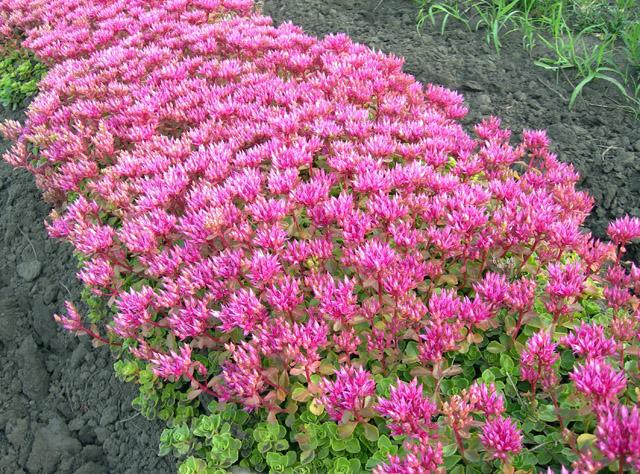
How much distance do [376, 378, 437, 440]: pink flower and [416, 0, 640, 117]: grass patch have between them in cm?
423

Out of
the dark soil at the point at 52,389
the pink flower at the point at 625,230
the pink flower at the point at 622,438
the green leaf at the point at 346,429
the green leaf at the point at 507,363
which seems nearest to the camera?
the pink flower at the point at 622,438

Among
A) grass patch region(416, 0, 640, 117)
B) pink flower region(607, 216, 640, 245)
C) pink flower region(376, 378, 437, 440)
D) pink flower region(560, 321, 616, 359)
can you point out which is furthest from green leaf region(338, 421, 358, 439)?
grass patch region(416, 0, 640, 117)

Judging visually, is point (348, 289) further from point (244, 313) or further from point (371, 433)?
point (371, 433)

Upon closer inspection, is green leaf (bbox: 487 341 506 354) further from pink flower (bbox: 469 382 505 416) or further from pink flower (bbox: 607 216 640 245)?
pink flower (bbox: 607 216 640 245)

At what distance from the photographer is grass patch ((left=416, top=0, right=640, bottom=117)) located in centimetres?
529

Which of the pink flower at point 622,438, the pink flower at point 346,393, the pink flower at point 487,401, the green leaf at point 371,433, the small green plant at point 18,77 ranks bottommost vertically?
the small green plant at point 18,77

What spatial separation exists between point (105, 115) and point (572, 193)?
3.58 meters

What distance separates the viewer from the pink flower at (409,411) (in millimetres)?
1889

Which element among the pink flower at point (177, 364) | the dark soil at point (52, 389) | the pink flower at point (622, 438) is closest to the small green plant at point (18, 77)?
the dark soil at point (52, 389)

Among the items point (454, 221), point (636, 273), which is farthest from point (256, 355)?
point (636, 273)

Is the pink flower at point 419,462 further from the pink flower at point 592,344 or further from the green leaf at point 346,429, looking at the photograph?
the pink flower at point 592,344

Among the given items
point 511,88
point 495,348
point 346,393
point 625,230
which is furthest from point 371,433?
point 511,88

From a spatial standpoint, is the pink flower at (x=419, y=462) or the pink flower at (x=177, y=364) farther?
the pink flower at (x=177, y=364)

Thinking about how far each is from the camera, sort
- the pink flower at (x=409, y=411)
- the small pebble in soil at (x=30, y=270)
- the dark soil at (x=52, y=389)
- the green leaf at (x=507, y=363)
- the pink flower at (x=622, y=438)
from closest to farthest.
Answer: the pink flower at (x=622, y=438) < the pink flower at (x=409, y=411) < the green leaf at (x=507, y=363) < the dark soil at (x=52, y=389) < the small pebble in soil at (x=30, y=270)
